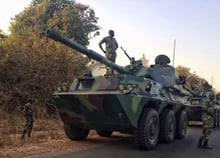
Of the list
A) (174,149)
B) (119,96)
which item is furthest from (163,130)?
(119,96)

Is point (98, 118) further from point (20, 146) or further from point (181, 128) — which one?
point (181, 128)

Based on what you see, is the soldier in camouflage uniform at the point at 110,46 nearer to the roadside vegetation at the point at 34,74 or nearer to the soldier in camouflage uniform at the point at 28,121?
the roadside vegetation at the point at 34,74

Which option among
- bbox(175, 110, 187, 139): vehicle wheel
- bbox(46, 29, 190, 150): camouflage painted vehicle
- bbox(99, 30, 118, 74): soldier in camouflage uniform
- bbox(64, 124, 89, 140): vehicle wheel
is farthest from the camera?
bbox(175, 110, 187, 139): vehicle wheel

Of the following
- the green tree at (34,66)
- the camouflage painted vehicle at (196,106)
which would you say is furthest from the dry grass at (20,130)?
the camouflage painted vehicle at (196,106)

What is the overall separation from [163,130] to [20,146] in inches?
153

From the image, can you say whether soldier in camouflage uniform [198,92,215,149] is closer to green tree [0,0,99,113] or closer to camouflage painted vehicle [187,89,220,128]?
green tree [0,0,99,113]

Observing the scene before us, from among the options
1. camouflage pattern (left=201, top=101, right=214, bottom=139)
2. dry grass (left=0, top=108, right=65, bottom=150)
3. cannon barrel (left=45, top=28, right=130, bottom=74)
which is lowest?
dry grass (left=0, top=108, right=65, bottom=150)

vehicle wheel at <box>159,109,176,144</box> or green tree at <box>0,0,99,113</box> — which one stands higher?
green tree at <box>0,0,99,113</box>

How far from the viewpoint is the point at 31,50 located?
16.2 meters

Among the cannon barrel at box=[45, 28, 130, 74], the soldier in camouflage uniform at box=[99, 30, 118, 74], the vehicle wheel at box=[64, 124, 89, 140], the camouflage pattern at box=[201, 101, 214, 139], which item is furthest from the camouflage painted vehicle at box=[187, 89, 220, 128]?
the vehicle wheel at box=[64, 124, 89, 140]

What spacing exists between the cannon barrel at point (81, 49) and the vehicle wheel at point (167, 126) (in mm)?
1582

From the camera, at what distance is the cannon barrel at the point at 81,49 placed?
913 cm

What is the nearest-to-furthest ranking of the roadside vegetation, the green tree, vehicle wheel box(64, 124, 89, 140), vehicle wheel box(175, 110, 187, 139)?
vehicle wheel box(64, 124, 89, 140)
vehicle wheel box(175, 110, 187, 139)
the roadside vegetation
the green tree

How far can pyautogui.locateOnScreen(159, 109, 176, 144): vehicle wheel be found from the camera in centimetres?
1129
